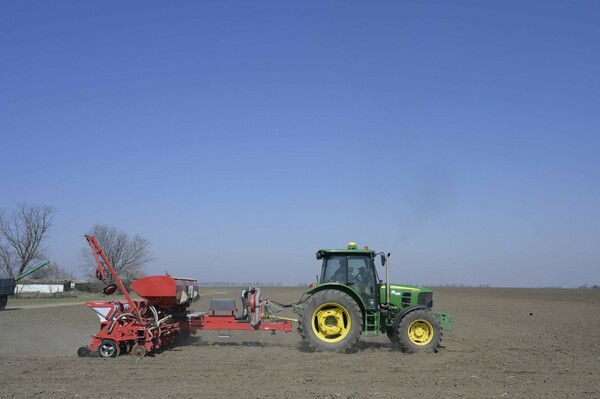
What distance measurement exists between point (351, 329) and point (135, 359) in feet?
15.2

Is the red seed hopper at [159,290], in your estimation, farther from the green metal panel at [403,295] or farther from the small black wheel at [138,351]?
the green metal panel at [403,295]

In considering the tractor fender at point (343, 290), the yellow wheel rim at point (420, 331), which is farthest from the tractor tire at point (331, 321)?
the yellow wheel rim at point (420, 331)

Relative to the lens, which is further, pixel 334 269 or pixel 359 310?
pixel 334 269

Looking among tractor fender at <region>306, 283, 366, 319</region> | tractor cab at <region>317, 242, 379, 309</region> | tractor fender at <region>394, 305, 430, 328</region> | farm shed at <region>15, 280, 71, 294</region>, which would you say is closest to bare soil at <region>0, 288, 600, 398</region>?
tractor fender at <region>394, 305, 430, 328</region>

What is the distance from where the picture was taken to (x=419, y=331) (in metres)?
11.9

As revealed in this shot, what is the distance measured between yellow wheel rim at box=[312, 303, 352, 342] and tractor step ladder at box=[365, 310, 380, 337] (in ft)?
1.88

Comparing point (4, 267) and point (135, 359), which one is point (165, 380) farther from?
point (4, 267)

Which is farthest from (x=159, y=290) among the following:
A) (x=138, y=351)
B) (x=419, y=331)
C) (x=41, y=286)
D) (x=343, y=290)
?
(x=41, y=286)

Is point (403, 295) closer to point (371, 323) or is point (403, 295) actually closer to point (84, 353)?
point (371, 323)

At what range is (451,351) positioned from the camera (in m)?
12.2

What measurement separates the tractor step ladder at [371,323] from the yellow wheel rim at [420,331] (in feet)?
2.47

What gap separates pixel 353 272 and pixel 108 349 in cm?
570

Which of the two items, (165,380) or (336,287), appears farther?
(336,287)

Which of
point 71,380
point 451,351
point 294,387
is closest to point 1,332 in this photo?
point 71,380
